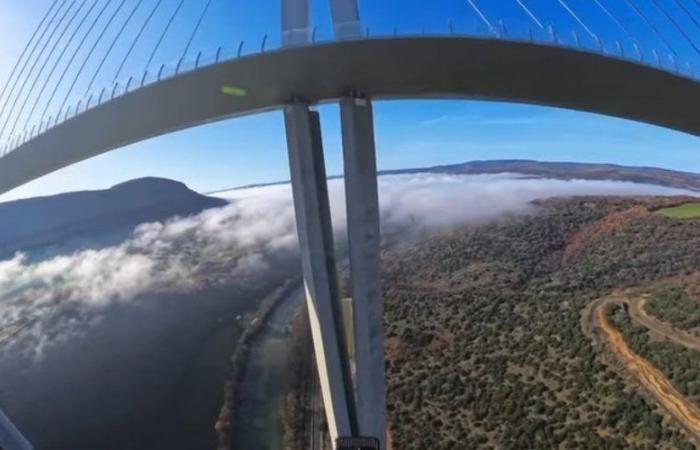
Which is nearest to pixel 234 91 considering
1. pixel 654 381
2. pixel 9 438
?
pixel 9 438

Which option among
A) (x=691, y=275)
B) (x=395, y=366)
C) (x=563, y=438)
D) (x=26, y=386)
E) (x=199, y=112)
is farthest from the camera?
(x=691, y=275)

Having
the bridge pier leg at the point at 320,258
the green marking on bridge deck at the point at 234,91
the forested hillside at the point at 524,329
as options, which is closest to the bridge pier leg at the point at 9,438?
the bridge pier leg at the point at 320,258

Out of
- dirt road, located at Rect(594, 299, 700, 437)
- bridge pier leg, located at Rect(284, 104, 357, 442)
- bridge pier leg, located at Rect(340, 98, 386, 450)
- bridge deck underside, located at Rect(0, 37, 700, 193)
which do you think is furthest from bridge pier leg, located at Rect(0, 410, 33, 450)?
dirt road, located at Rect(594, 299, 700, 437)

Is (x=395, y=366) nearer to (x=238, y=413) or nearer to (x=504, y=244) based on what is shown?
(x=238, y=413)

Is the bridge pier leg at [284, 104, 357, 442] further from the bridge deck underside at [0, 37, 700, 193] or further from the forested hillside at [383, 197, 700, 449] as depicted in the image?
the forested hillside at [383, 197, 700, 449]

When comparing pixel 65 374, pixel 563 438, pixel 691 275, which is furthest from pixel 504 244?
pixel 65 374
